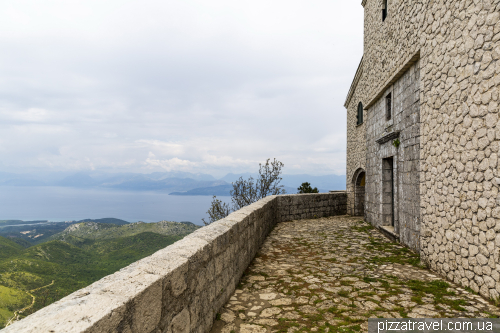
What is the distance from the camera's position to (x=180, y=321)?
205 cm

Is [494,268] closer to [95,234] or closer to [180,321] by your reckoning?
[180,321]

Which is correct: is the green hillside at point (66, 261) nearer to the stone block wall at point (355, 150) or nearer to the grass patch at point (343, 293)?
the grass patch at point (343, 293)

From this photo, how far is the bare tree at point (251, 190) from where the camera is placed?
22.3 m

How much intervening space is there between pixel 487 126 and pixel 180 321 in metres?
4.12

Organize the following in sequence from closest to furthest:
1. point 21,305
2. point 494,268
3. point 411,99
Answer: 1. point 494,268
2. point 411,99
3. point 21,305

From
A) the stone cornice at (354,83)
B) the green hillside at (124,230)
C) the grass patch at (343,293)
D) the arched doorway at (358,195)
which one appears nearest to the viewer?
the grass patch at (343,293)

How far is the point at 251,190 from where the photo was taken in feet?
76.1

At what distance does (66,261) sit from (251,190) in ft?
101

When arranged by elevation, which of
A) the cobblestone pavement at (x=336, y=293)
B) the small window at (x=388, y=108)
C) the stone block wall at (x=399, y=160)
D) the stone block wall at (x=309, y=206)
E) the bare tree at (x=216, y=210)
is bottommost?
the bare tree at (x=216, y=210)

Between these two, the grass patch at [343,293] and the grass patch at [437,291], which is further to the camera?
the grass patch at [343,293]

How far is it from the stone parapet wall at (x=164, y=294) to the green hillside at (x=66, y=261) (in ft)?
9.54

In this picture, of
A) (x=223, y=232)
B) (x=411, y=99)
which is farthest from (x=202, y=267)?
(x=411, y=99)

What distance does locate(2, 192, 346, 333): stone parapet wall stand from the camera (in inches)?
47.1

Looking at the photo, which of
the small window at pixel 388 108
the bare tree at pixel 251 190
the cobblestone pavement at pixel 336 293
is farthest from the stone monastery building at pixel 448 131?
A: the bare tree at pixel 251 190
